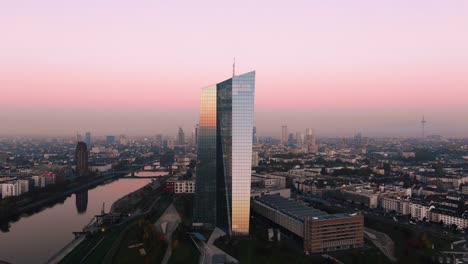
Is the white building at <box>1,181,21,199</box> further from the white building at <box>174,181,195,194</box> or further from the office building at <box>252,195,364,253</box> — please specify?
the office building at <box>252,195,364,253</box>

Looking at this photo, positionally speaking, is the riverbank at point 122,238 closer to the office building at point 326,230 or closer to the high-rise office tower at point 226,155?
the high-rise office tower at point 226,155

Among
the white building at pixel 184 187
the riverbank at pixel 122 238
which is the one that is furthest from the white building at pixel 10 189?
the white building at pixel 184 187

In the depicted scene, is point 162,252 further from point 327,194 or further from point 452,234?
point 327,194

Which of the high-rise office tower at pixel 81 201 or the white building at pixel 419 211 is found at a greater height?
the white building at pixel 419 211

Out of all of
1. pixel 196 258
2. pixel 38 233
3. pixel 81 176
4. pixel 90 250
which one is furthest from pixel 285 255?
pixel 81 176

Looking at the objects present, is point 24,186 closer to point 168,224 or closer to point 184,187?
point 184,187

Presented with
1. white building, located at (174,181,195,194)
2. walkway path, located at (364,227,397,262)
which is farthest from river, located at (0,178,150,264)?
walkway path, located at (364,227,397,262)

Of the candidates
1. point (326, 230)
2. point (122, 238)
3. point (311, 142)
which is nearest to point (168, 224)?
point (122, 238)
